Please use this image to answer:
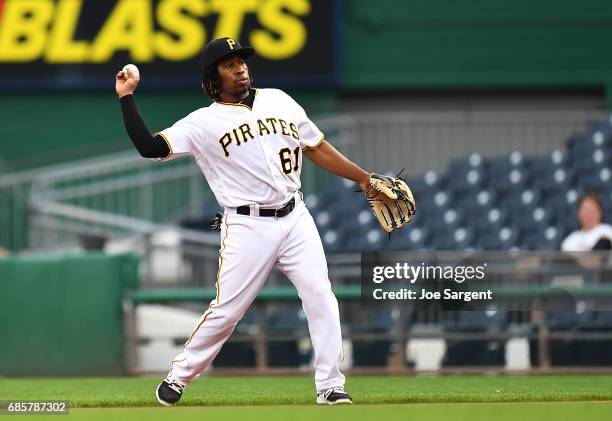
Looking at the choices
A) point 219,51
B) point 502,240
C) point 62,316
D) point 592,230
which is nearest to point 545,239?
point 502,240

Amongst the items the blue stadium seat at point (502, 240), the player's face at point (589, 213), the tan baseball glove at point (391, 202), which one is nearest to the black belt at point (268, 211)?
the tan baseball glove at point (391, 202)

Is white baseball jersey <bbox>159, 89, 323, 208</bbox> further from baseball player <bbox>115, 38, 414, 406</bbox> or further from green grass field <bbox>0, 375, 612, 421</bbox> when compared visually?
green grass field <bbox>0, 375, 612, 421</bbox>

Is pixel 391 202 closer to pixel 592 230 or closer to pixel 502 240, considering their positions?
pixel 592 230

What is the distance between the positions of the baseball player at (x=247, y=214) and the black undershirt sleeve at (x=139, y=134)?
0.04 feet

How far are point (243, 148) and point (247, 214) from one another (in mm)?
327

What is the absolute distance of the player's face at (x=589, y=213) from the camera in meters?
10.4

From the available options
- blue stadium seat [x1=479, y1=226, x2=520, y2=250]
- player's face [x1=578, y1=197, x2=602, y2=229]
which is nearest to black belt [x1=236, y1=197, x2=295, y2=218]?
player's face [x1=578, y1=197, x2=602, y2=229]

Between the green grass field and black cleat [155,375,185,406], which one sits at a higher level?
black cleat [155,375,185,406]

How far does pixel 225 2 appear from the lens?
56.5 feet

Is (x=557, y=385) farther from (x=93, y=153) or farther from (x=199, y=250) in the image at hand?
(x=93, y=153)

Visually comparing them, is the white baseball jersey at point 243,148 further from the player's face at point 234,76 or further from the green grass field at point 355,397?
the green grass field at point 355,397

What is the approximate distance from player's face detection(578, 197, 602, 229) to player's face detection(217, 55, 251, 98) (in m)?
4.26

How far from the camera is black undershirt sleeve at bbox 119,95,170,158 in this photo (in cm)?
655

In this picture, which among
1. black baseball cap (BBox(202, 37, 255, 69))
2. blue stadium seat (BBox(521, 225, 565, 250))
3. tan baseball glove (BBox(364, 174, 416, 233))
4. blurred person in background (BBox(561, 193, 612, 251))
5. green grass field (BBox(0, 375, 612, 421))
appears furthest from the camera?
blue stadium seat (BBox(521, 225, 565, 250))
